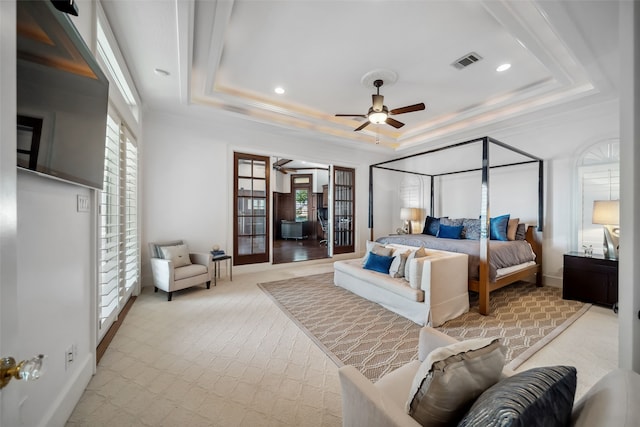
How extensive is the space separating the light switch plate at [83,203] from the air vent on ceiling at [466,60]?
3.96m

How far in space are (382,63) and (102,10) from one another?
9.10 feet

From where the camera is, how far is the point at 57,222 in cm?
149

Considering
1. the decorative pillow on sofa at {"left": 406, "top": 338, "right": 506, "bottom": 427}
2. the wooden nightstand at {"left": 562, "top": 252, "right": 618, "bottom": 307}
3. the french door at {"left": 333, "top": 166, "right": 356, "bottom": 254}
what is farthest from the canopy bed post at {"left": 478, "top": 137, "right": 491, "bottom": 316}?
the french door at {"left": 333, "top": 166, "right": 356, "bottom": 254}

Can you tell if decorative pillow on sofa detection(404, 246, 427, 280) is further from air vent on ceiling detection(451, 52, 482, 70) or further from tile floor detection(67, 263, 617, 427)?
air vent on ceiling detection(451, 52, 482, 70)

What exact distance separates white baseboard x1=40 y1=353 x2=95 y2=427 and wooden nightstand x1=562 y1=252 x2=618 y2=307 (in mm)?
5427

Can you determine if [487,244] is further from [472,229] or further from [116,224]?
[116,224]

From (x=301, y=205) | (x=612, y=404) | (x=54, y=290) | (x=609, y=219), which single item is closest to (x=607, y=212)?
(x=609, y=219)

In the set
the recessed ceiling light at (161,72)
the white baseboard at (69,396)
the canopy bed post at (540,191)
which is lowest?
the white baseboard at (69,396)

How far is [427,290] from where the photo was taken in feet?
8.80

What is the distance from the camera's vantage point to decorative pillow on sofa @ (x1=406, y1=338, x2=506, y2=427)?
829 millimetres

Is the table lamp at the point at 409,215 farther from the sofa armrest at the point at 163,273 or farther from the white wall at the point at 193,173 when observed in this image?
the sofa armrest at the point at 163,273

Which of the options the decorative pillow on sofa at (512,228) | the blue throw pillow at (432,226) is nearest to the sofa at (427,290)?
the decorative pillow on sofa at (512,228)

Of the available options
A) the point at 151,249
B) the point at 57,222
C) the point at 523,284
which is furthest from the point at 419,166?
the point at 57,222

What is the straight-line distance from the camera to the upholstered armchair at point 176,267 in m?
3.44
